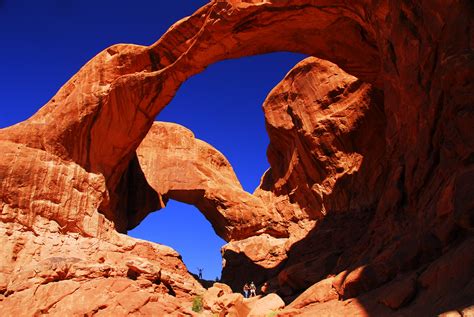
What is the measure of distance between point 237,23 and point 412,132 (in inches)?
338

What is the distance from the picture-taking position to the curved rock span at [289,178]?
32.5 ft

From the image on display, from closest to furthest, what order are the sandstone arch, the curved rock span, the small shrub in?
1. the curved rock span
2. the small shrub
3. the sandstone arch

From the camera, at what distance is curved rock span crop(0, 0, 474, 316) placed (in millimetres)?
9906

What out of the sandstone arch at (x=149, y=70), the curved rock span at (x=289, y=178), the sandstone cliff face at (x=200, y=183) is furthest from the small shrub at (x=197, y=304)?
the sandstone cliff face at (x=200, y=183)

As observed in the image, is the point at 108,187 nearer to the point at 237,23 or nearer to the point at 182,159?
the point at 237,23

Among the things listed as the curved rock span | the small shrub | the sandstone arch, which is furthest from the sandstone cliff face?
the small shrub

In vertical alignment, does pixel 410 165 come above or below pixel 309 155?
below

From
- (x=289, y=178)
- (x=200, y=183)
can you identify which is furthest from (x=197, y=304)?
(x=200, y=183)

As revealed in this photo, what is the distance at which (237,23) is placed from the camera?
17.5 m

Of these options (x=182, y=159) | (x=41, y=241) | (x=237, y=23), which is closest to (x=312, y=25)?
(x=237, y=23)

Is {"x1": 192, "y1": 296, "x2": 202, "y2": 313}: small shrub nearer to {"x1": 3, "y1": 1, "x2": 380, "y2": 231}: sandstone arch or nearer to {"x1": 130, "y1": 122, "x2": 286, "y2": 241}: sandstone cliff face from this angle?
Result: {"x1": 3, "y1": 1, "x2": 380, "y2": 231}: sandstone arch

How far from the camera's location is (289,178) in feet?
90.4

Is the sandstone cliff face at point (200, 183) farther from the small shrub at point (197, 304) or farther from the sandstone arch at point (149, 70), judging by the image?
the small shrub at point (197, 304)

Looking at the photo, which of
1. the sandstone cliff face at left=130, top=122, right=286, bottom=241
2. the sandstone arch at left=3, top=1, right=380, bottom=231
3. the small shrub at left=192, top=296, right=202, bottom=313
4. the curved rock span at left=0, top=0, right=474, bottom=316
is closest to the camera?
the curved rock span at left=0, top=0, right=474, bottom=316
